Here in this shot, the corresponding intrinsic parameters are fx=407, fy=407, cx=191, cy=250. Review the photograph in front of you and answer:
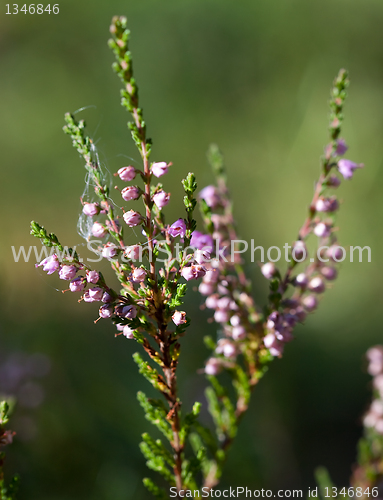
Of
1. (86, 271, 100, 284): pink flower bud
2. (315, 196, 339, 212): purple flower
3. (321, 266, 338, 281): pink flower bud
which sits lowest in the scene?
(86, 271, 100, 284): pink flower bud

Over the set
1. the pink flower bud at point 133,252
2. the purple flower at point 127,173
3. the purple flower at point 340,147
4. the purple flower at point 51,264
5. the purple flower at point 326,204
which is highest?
the purple flower at point 340,147

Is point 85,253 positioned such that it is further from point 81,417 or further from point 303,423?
point 303,423

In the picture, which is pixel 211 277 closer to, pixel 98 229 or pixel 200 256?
pixel 200 256

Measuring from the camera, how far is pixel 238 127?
5.12 m

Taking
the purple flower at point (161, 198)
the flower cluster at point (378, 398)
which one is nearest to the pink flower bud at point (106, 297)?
the purple flower at point (161, 198)

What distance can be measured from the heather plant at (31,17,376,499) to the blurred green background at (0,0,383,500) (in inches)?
78.4

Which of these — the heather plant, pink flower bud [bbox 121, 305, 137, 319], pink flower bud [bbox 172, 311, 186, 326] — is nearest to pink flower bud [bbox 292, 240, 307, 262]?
the heather plant

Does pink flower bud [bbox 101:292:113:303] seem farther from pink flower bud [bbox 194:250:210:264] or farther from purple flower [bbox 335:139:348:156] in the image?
purple flower [bbox 335:139:348:156]

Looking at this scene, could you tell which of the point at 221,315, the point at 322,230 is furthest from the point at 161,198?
the point at 322,230

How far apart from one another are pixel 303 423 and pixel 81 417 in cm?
196

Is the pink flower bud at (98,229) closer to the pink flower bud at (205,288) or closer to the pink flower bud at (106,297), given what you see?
the pink flower bud at (106,297)

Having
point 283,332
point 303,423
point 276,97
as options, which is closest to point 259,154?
point 276,97

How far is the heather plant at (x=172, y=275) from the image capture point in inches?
37.0

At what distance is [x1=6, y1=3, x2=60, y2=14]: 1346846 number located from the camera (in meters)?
4.56
